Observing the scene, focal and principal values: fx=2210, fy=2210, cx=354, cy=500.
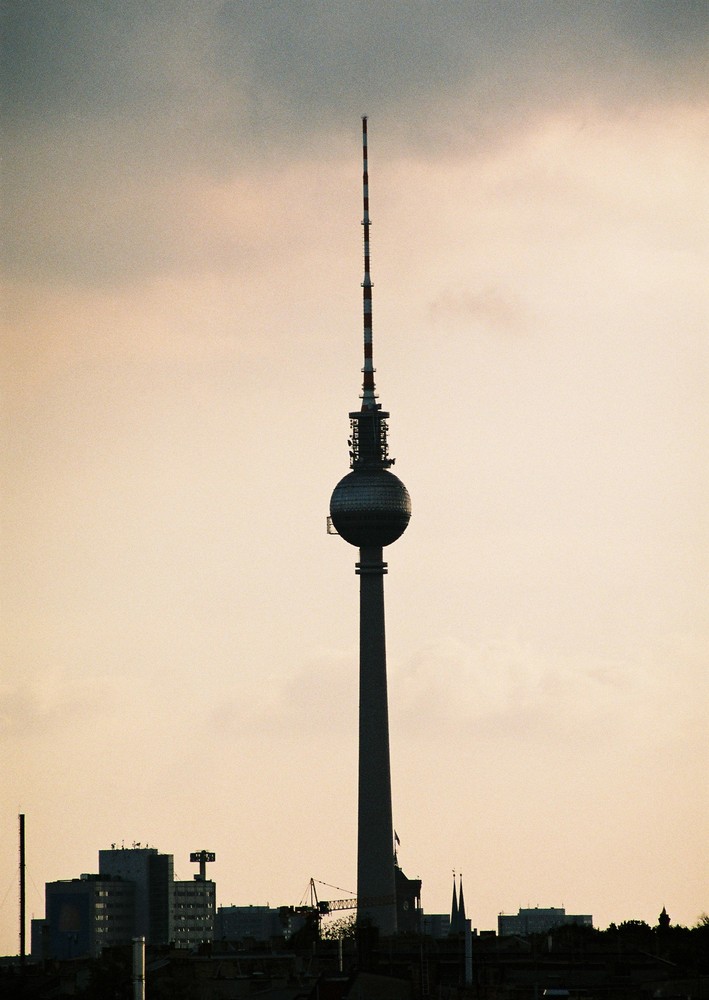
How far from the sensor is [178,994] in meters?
116

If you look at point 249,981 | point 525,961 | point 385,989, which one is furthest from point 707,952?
point 385,989

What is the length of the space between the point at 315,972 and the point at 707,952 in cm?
3960

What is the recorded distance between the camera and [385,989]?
107 m

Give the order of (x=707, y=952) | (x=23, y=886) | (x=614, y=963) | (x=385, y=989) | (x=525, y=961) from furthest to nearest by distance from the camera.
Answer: (x=23, y=886)
(x=707, y=952)
(x=525, y=961)
(x=614, y=963)
(x=385, y=989)

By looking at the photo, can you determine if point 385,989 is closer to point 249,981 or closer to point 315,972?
point 249,981

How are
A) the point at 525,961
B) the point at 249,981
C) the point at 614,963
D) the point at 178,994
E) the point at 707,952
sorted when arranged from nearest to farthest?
the point at 178,994
the point at 249,981
the point at 614,963
the point at 525,961
the point at 707,952

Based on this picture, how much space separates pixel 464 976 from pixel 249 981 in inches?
587

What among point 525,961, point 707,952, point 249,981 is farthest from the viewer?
point 707,952

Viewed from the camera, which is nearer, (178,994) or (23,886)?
(178,994)

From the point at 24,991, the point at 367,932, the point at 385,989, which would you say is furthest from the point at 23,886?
the point at 385,989

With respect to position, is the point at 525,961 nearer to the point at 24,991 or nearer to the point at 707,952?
the point at 707,952

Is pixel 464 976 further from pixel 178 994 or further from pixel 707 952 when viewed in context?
pixel 707 952

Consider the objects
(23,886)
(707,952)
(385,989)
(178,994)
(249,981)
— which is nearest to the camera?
(385,989)

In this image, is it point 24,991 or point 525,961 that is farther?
point 525,961
